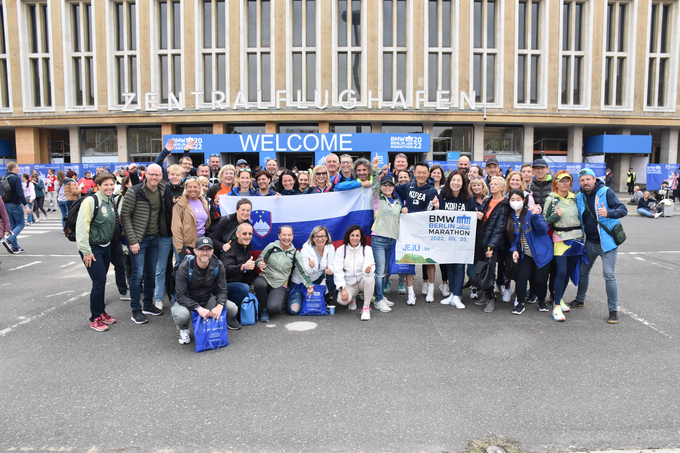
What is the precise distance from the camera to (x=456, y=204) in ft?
23.1

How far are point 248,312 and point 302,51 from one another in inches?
1117

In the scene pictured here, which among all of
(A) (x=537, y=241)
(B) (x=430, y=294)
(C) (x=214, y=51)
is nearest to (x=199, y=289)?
(B) (x=430, y=294)

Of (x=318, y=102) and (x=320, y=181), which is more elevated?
(x=318, y=102)

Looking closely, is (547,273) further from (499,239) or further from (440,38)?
(440,38)

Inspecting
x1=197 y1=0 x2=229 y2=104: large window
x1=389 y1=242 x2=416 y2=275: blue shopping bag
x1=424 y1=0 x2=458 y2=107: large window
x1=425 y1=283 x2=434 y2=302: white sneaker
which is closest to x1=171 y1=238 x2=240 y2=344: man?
x1=389 y1=242 x2=416 y2=275: blue shopping bag

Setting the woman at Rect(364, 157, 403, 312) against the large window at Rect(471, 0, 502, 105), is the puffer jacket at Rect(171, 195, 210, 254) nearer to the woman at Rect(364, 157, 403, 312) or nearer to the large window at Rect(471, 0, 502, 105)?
the woman at Rect(364, 157, 403, 312)

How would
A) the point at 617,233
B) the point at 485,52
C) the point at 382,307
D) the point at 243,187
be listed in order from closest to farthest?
the point at 617,233 < the point at 382,307 < the point at 243,187 < the point at 485,52

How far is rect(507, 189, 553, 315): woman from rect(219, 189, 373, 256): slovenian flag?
2183 mm

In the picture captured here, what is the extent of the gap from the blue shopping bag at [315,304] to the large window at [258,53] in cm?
2677

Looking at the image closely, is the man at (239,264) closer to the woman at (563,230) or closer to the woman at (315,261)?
the woman at (315,261)

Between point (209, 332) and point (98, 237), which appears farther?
point (98, 237)

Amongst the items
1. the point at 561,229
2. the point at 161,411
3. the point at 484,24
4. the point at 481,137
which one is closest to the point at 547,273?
the point at 561,229

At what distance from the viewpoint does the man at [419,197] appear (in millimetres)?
6984

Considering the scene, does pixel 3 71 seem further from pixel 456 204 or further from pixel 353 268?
pixel 456 204
